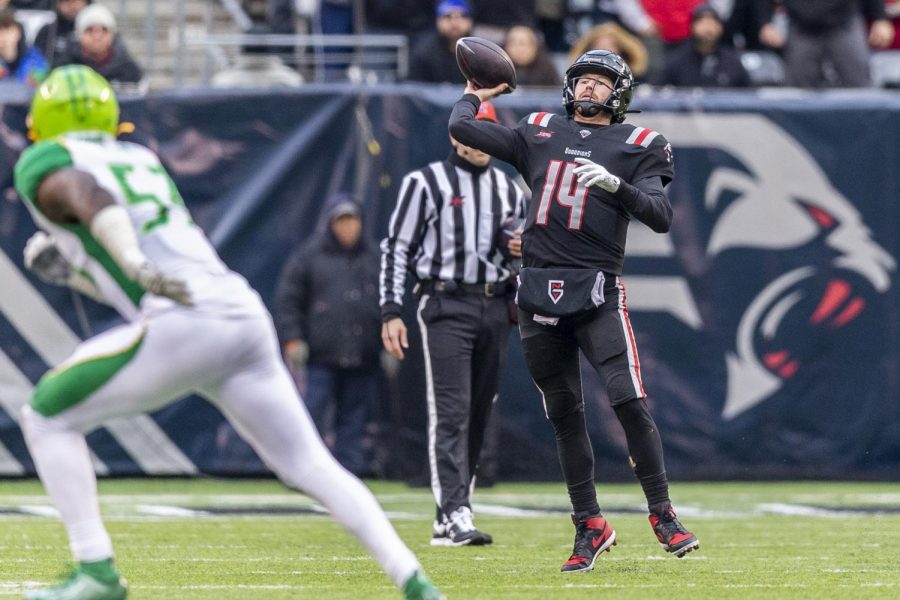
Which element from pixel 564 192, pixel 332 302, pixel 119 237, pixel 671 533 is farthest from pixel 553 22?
pixel 119 237

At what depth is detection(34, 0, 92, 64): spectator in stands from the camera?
10.4 metres

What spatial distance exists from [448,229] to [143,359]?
2987 mm

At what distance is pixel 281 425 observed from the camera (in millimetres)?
4242

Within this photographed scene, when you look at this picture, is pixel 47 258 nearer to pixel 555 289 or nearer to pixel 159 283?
pixel 159 283

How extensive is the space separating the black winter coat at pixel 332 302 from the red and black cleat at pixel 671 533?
174 inches

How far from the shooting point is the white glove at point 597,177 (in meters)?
5.26

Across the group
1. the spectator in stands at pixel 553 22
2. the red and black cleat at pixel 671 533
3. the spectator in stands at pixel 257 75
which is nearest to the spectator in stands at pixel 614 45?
the spectator in stands at pixel 553 22

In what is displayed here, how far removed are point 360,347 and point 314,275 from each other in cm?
52

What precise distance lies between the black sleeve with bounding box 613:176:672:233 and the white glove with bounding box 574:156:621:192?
4 centimetres

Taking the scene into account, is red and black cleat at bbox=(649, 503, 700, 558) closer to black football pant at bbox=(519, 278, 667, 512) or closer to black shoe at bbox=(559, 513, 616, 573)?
black football pant at bbox=(519, 278, 667, 512)

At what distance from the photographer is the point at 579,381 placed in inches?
227

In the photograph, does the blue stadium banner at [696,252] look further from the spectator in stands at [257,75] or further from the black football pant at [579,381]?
the black football pant at [579,381]

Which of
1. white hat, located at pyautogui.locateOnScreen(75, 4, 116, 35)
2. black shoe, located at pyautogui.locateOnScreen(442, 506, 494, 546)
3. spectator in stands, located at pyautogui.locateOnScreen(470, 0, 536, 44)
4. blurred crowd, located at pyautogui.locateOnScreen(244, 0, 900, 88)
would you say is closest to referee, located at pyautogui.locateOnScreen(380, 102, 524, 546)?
black shoe, located at pyautogui.locateOnScreen(442, 506, 494, 546)

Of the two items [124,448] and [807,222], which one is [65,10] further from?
[807,222]
